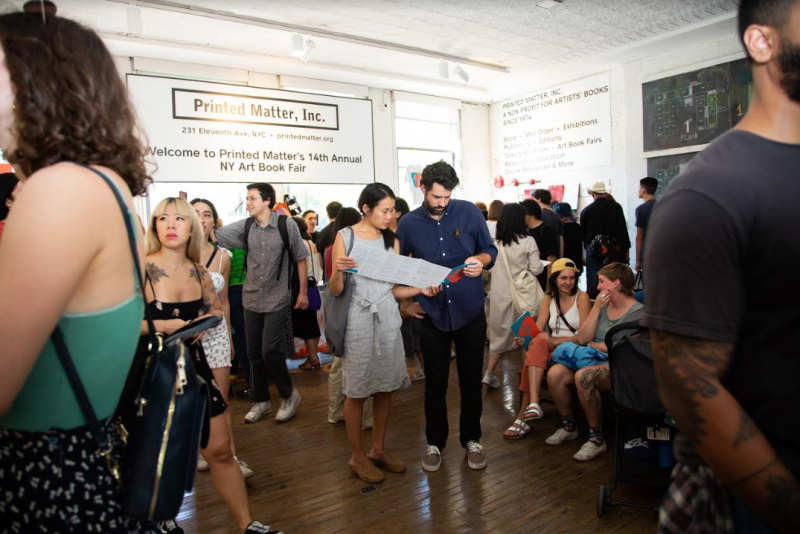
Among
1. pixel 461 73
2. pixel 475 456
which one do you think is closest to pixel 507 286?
pixel 475 456

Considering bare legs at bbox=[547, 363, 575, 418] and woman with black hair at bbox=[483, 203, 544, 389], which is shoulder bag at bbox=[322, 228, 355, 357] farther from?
woman with black hair at bbox=[483, 203, 544, 389]

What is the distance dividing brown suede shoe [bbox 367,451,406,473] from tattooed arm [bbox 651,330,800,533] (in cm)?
260

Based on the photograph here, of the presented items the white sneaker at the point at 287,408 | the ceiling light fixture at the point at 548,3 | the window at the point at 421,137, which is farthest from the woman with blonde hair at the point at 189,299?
the window at the point at 421,137

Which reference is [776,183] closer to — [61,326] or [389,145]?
[61,326]

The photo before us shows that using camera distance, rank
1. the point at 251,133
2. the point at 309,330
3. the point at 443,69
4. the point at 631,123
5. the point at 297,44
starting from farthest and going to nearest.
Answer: the point at 631,123, the point at 443,69, the point at 251,133, the point at 297,44, the point at 309,330

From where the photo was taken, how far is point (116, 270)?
0.88m

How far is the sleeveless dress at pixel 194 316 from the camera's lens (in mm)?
2184

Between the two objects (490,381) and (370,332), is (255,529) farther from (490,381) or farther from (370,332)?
(490,381)

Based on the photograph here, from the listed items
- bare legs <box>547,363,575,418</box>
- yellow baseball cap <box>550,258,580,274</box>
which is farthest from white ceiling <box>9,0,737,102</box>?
bare legs <box>547,363,575,418</box>

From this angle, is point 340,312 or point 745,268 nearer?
point 745,268

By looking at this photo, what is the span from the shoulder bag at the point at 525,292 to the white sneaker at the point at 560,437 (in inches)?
50.3

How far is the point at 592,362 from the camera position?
3.37 metres

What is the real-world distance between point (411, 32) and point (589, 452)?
5480 millimetres

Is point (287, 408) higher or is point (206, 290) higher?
point (206, 290)
